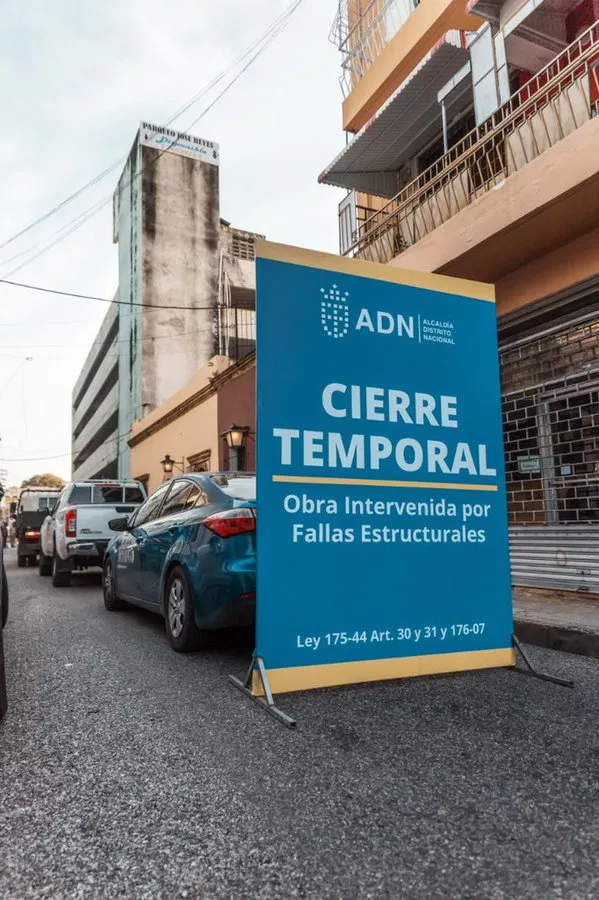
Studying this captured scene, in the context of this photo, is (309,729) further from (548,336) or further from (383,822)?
(548,336)

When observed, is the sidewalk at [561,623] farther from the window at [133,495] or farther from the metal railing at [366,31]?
the metal railing at [366,31]

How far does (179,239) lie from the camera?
32.2 meters

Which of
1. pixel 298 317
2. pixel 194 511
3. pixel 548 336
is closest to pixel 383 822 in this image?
pixel 298 317

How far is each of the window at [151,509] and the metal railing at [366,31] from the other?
9.63 m

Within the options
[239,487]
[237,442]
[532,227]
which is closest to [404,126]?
[532,227]

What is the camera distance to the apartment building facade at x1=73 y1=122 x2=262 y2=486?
3061 centimetres

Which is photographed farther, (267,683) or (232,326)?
(232,326)

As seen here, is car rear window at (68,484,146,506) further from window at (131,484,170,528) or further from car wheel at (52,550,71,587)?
window at (131,484,170,528)

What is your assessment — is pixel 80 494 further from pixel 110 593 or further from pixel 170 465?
pixel 170 465

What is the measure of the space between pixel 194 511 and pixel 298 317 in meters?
2.01

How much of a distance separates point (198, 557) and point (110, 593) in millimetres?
3225

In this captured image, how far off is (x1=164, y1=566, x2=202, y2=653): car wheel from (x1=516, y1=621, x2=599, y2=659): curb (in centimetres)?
285

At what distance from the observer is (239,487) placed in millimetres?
5105

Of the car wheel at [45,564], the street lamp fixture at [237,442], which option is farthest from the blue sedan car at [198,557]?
the car wheel at [45,564]
